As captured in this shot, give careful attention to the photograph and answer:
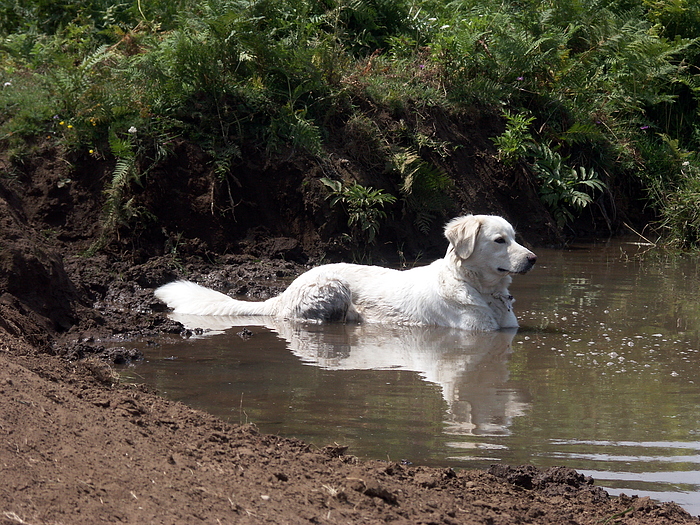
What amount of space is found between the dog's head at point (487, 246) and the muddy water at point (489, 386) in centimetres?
70

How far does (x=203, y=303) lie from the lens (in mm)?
9000

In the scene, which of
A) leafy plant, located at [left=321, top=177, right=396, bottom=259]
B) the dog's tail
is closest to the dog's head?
the dog's tail

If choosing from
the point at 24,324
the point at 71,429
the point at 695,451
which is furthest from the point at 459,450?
the point at 24,324

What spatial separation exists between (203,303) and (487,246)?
3.15 metres

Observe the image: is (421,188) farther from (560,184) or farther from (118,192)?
(118,192)

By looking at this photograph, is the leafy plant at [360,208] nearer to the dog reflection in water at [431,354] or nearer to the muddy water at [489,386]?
the muddy water at [489,386]

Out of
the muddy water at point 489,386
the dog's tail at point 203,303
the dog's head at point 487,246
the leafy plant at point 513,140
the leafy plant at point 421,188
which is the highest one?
the leafy plant at point 513,140

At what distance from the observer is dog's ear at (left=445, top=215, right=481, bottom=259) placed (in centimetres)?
871

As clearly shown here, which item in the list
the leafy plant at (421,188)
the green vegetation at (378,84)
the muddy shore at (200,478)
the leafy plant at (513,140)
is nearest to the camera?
the muddy shore at (200,478)

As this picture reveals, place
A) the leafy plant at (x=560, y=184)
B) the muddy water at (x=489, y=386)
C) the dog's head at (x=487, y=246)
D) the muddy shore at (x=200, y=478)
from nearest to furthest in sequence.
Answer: the muddy shore at (x=200, y=478)
the muddy water at (x=489, y=386)
the dog's head at (x=487, y=246)
the leafy plant at (x=560, y=184)

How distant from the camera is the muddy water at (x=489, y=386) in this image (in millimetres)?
4875

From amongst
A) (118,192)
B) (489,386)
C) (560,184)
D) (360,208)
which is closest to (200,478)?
(489,386)

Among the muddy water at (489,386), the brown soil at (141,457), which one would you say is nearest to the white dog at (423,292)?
the muddy water at (489,386)

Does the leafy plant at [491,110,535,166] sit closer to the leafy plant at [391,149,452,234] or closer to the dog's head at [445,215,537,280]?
the leafy plant at [391,149,452,234]
